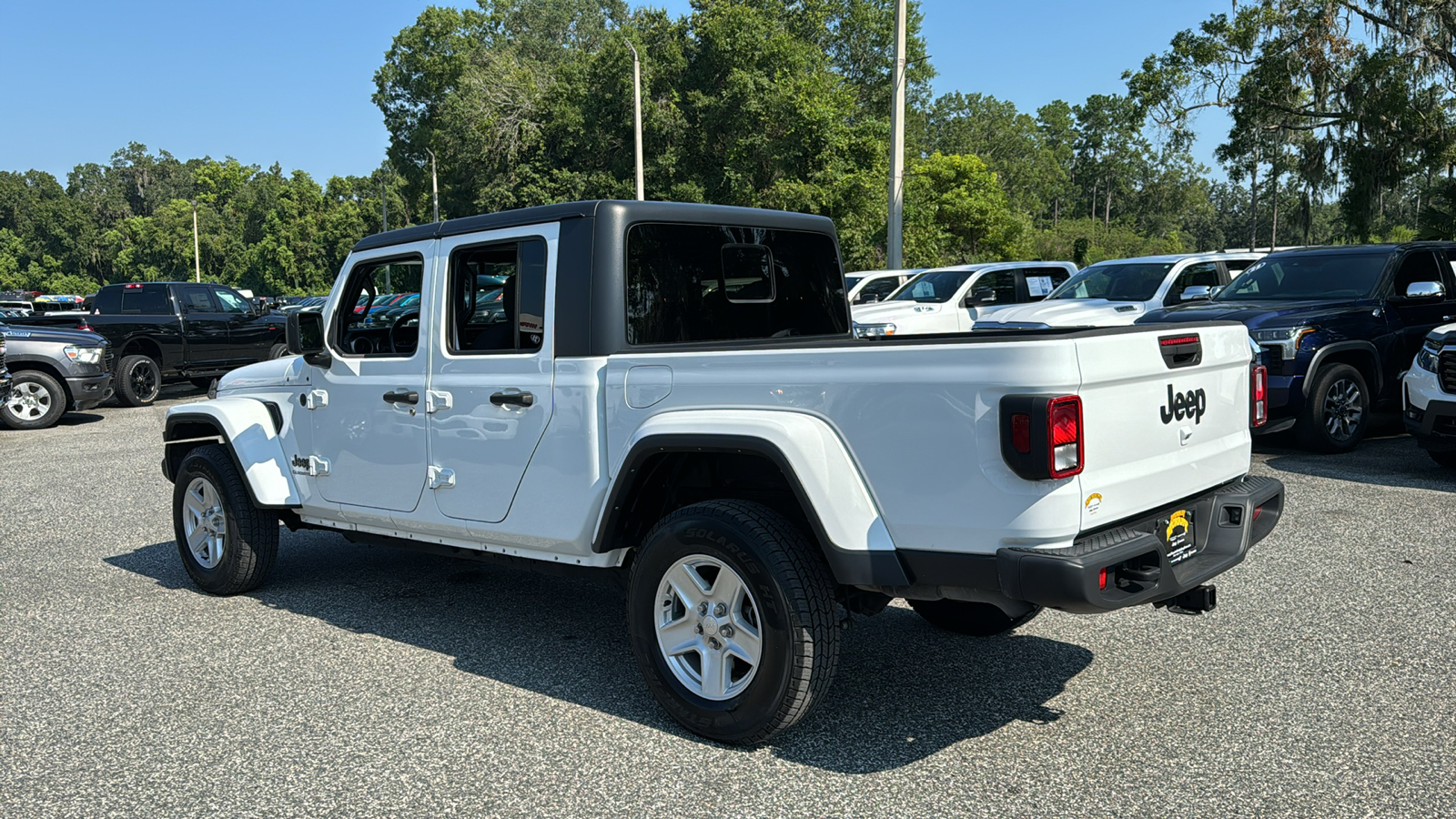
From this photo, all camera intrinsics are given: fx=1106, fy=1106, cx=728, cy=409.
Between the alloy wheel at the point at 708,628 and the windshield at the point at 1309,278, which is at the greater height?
the windshield at the point at 1309,278

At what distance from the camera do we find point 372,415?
16.9 feet

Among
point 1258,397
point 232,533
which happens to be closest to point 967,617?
point 1258,397

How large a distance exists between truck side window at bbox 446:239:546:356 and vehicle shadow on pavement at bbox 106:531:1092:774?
4.50 ft

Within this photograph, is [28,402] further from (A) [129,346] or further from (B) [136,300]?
(B) [136,300]

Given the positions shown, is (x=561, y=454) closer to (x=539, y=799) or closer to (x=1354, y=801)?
(x=539, y=799)

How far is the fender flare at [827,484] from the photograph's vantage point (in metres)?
3.50

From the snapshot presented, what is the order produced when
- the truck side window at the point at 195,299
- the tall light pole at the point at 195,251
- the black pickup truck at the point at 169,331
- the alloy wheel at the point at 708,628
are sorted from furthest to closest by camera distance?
the tall light pole at the point at 195,251 → the truck side window at the point at 195,299 → the black pickup truck at the point at 169,331 → the alloy wheel at the point at 708,628

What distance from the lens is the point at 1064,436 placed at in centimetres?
317

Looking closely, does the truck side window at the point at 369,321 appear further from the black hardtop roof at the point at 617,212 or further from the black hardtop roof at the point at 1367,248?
the black hardtop roof at the point at 1367,248

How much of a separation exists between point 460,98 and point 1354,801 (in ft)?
156

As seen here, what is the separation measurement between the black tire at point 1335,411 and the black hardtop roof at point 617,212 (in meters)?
6.24

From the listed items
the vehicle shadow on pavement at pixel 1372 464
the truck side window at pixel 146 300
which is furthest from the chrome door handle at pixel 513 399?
the truck side window at pixel 146 300

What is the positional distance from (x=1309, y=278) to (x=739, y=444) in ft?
30.2

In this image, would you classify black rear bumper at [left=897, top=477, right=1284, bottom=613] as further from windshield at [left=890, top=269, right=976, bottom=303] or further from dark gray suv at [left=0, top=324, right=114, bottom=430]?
dark gray suv at [left=0, top=324, right=114, bottom=430]
